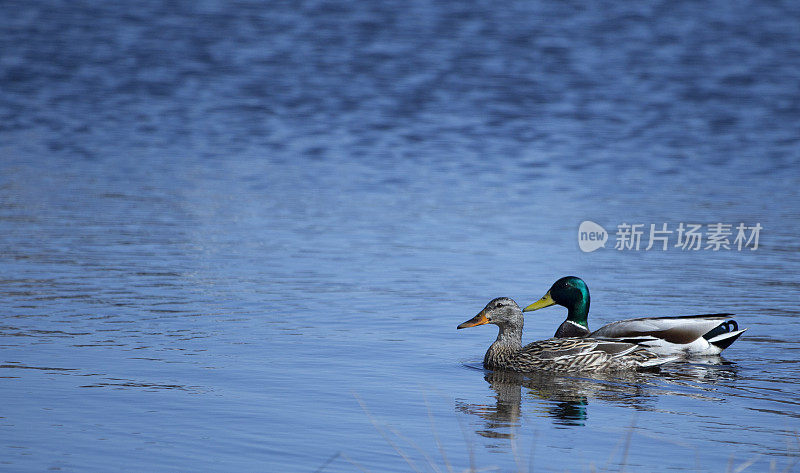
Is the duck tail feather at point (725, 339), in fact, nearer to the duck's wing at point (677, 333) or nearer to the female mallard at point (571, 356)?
the duck's wing at point (677, 333)

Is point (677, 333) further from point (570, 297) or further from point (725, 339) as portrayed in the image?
point (570, 297)

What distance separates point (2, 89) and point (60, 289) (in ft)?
63.8

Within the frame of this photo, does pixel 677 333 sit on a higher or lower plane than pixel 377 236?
higher

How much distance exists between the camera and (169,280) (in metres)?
12.8

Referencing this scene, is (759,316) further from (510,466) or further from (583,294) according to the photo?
(510,466)

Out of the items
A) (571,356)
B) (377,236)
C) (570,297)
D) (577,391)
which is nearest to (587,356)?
(571,356)

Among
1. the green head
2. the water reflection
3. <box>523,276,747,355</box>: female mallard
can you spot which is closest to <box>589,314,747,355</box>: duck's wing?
<box>523,276,747,355</box>: female mallard

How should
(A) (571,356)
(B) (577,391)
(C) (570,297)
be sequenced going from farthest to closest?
(C) (570,297), (A) (571,356), (B) (577,391)

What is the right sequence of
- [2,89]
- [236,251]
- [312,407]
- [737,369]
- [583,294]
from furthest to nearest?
[2,89]
[236,251]
[583,294]
[737,369]
[312,407]

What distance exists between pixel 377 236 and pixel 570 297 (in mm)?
4291

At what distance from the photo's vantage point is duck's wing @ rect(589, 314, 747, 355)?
10.8 meters

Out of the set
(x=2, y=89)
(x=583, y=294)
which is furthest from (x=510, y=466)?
(x=2, y=89)

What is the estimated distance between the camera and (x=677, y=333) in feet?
35.9

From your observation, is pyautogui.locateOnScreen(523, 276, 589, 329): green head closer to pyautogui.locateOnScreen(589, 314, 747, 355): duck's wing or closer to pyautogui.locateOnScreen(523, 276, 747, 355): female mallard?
pyautogui.locateOnScreen(523, 276, 747, 355): female mallard
